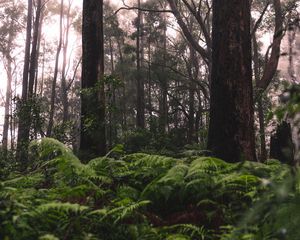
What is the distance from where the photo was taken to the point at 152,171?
382 centimetres

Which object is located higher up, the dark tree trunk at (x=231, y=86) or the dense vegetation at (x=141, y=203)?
the dark tree trunk at (x=231, y=86)

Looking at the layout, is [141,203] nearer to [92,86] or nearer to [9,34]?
[92,86]

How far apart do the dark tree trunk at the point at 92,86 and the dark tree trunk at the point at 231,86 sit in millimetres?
3048

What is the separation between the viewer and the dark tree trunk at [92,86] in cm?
760

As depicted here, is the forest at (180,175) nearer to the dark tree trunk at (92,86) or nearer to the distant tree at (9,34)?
the dark tree trunk at (92,86)

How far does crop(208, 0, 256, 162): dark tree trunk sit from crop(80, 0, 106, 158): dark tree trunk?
3048mm

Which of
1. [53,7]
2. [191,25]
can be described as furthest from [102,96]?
[53,7]

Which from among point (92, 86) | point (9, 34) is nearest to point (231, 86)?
point (92, 86)

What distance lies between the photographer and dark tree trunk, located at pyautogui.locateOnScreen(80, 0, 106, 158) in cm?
760

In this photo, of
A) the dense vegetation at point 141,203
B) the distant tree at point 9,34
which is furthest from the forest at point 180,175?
the distant tree at point 9,34

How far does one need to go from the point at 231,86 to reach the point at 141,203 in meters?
2.54

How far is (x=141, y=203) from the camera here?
2.96 metres

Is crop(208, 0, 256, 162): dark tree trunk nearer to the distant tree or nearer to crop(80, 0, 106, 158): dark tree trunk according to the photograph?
crop(80, 0, 106, 158): dark tree trunk

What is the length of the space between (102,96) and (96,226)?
555 centimetres
